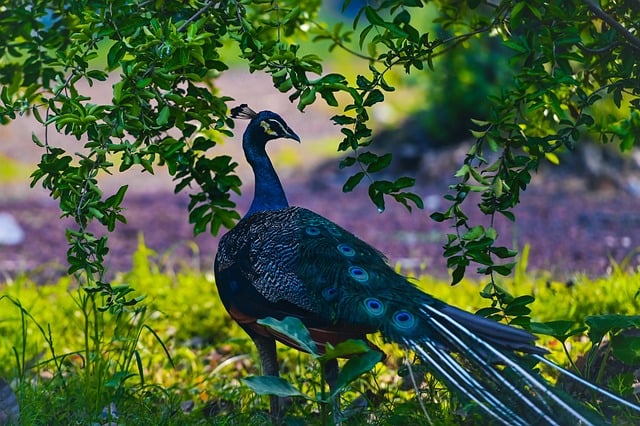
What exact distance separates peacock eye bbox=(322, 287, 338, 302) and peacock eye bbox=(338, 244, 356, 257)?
0.49 feet

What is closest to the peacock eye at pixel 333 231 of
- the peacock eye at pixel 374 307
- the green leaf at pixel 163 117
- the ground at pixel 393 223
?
the peacock eye at pixel 374 307

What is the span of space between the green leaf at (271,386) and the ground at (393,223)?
101 inches

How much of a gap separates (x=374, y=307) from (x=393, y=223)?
482cm

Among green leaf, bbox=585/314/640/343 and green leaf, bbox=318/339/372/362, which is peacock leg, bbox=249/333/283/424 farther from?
green leaf, bbox=585/314/640/343

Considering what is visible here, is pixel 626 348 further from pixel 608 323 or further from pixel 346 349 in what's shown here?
pixel 346 349

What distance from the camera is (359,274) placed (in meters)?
3.09

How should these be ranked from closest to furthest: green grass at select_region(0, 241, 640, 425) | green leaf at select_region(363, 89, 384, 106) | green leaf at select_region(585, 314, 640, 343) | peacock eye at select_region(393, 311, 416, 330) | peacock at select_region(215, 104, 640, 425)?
1. peacock at select_region(215, 104, 640, 425)
2. peacock eye at select_region(393, 311, 416, 330)
3. green leaf at select_region(363, 89, 384, 106)
4. green leaf at select_region(585, 314, 640, 343)
5. green grass at select_region(0, 241, 640, 425)

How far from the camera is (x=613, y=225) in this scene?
23.4 ft

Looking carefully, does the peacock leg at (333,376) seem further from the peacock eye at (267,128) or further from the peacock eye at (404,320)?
the peacock eye at (267,128)

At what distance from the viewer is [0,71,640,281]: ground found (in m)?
6.46

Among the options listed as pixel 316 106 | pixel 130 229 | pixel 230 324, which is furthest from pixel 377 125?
pixel 230 324

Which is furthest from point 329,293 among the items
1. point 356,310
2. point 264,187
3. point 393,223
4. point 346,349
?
point 393,223

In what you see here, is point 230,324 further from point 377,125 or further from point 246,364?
point 377,125

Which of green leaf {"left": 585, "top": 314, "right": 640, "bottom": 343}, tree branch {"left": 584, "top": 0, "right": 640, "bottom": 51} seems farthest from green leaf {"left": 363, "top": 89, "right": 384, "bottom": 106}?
green leaf {"left": 585, "top": 314, "right": 640, "bottom": 343}
